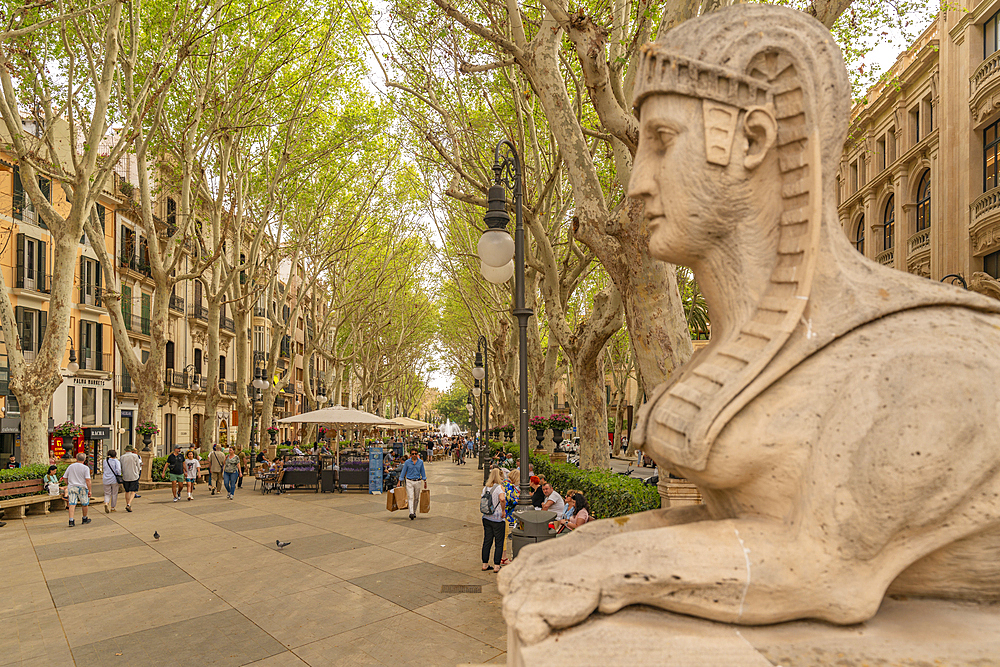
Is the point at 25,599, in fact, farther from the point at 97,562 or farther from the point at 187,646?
the point at 187,646

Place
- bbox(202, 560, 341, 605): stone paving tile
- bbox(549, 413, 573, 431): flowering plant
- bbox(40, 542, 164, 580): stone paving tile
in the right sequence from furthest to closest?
bbox(549, 413, 573, 431): flowering plant
bbox(40, 542, 164, 580): stone paving tile
bbox(202, 560, 341, 605): stone paving tile

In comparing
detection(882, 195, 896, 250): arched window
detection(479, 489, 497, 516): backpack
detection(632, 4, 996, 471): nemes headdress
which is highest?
detection(882, 195, 896, 250): arched window

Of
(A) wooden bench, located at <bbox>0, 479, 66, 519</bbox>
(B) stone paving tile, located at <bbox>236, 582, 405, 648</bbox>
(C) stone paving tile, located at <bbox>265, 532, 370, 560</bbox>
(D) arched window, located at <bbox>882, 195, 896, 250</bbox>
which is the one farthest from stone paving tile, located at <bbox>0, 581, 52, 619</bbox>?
(D) arched window, located at <bbox>882, 195, 896, 250</bbox>

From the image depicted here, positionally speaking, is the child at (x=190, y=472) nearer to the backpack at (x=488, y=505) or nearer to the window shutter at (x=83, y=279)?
the backpack at (x=488, y=505)

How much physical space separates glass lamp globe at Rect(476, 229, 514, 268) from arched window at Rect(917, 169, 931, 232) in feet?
72.3

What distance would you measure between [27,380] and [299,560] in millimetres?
7996

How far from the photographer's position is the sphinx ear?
1943 millimetres

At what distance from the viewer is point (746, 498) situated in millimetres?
1942

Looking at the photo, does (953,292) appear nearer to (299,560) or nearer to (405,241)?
(299,560)

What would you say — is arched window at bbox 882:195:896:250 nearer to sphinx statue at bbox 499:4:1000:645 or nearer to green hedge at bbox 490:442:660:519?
green hedge at bbox 490:442:660:519

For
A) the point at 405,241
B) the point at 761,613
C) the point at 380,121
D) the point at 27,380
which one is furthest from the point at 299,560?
the point at 405,241

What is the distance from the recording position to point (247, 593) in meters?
7.65

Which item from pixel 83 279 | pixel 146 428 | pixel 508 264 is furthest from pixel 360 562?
pixel 83 279

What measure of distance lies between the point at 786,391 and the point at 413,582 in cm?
722
